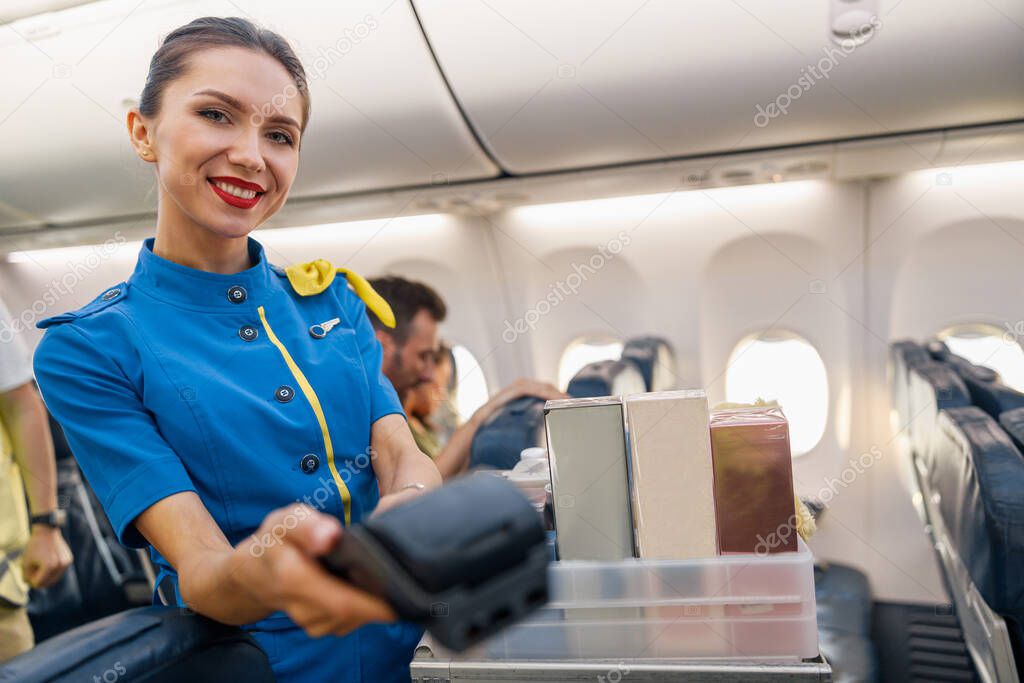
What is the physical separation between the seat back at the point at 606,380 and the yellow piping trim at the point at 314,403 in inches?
51.8

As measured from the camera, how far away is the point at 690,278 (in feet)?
9.53

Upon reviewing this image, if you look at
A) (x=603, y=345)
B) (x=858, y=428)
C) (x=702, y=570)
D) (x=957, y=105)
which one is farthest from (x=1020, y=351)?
(x=702, y=570)

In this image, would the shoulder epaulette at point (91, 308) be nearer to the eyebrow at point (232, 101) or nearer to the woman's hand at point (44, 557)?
the eyebrow at point (232, 101)

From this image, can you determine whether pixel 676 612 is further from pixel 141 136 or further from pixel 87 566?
pixel 87 566

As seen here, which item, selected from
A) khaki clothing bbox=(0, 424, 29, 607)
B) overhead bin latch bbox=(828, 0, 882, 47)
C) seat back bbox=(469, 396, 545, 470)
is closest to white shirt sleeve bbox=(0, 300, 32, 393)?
khaki clothing bbox=(0, 424, 29, 607)

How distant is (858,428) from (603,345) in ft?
3.38

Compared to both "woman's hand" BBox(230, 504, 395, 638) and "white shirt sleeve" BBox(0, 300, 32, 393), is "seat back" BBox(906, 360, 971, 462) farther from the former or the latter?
"white shirt sleeve" BBox(0, 300, 32, 393)

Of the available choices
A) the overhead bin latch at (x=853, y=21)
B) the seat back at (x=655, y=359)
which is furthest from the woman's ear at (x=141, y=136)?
the seat back at (x=655, y=359)

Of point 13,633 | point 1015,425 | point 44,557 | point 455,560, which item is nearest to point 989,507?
point 1015,425

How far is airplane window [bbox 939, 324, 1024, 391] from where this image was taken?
268 centimetres

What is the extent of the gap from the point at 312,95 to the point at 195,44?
1181 millimetres

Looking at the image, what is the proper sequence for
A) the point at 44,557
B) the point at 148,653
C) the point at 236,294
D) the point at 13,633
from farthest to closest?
1. the point at 44,557
2. the point at 13,633
3. the point at 236,294
4. the point at 148,653

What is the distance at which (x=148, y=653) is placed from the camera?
0.81 meters

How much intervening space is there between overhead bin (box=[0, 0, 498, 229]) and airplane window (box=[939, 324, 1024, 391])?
1.80 metres
